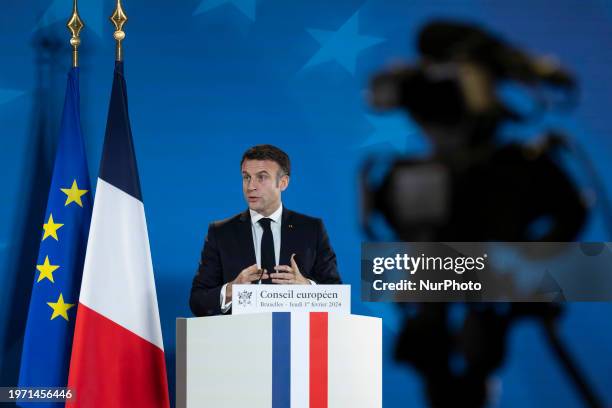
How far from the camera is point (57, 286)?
3.99 metres

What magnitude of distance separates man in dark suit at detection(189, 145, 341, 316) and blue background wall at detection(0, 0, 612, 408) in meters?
0.39

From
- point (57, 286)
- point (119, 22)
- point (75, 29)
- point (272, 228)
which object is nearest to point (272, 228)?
point (272, 228)

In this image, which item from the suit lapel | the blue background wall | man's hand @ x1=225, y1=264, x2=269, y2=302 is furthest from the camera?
the blue background wall

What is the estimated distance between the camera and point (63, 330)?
3988 mm

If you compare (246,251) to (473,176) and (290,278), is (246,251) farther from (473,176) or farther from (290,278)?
(473,176)

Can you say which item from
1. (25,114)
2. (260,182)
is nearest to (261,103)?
(260,182)

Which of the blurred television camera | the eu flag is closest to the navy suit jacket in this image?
the eu flag

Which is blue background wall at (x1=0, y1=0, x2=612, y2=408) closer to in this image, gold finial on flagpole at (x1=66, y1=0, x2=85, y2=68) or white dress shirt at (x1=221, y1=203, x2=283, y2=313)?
gold finial on flagpole at (x1=66, y1=0, x2=85, y2=68)

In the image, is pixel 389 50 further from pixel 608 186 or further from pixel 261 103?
pixel 608 186

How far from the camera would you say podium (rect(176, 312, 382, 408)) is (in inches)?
115

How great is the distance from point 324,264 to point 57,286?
1.28 metres

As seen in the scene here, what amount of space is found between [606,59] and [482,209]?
4742mm

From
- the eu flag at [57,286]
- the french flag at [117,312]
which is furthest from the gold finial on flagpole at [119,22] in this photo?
the eu flag at [57,286]

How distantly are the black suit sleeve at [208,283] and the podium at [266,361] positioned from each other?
816 mm
